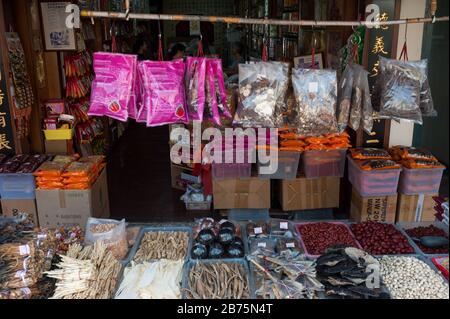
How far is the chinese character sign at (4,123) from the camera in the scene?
13.7 ft

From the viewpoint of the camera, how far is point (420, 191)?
4.39 metres

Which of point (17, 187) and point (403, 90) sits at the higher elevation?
point (403, 90)

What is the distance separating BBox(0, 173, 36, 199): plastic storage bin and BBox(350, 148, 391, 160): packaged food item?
10.4 feet

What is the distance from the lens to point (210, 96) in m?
3.45

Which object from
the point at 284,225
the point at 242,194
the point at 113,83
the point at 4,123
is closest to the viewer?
the point at 113,83

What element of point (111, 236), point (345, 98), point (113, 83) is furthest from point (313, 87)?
point (111, 236)

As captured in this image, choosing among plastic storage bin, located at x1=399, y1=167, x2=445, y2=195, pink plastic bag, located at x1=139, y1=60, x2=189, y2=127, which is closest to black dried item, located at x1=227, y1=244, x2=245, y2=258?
pink plastic bag, located at x1=139, y1=60, x2=189, y2=127

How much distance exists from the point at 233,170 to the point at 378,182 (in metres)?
1.48

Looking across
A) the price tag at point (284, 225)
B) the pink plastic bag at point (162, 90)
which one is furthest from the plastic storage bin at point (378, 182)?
the pink plastic bag at point (162, 90)

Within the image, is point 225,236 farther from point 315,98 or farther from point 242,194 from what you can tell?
point 242,194

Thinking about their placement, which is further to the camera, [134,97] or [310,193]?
[310,193]

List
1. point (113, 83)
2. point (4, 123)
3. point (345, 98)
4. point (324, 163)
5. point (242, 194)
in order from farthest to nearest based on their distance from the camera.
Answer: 1. point (242, 194)
2. point (324, 163)
3. point (4, 123)
4. point (345, 98)
5. point (113, 83)
